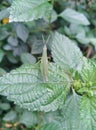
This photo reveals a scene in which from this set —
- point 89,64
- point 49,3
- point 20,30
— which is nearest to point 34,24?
point 20,30

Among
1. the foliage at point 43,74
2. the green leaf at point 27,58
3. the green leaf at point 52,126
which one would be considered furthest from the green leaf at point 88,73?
the green leaf at point 27,58

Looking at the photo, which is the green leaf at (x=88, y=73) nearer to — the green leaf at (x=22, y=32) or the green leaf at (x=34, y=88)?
the green leaf at (x=34, y=88)

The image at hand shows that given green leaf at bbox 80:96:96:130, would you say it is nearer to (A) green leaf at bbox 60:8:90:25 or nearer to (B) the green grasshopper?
(B) the green grasshopper

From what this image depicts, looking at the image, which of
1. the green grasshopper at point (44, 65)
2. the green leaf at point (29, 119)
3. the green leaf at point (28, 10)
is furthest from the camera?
the green leaf at point (29, 119)

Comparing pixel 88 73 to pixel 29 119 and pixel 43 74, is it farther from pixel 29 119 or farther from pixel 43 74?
pixel 29 119

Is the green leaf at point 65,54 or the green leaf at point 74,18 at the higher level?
the green leaf at point 65,54

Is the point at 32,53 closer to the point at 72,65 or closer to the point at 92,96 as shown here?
the point at 72,65

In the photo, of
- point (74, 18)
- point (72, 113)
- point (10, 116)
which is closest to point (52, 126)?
point (72, 113)
